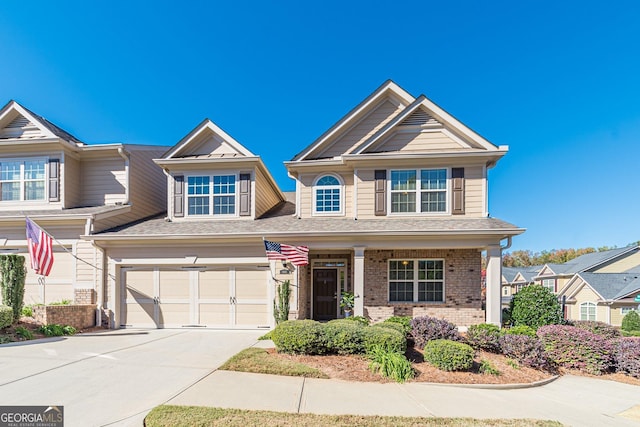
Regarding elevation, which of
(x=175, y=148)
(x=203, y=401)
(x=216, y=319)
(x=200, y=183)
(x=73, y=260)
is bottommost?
(x=216, y=319)

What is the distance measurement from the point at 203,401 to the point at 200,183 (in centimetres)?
977

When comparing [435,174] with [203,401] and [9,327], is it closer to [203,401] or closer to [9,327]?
[203,401]

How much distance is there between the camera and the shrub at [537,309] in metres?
10.6

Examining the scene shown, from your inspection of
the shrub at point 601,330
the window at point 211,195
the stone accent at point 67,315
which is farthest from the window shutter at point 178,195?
the shrub at point 601,330

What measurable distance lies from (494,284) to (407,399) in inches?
265

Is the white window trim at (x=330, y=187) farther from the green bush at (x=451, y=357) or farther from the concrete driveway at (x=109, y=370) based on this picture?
the green bush at (x=451, y=357)

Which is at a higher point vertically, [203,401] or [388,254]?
[388,254]

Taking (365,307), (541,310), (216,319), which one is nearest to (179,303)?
(216,319)

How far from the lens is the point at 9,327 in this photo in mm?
9664

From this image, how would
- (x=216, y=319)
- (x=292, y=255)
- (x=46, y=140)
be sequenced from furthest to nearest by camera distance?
1. (x=46, y=140)
2. (x=216, y=319)
3. (x=292, y=255)

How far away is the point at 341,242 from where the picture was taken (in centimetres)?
1138

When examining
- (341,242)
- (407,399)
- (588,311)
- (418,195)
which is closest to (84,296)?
(341,242)

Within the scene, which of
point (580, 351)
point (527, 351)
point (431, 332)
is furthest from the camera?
point (580, 351)

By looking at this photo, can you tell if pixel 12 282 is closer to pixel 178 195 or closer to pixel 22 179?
pixel 22 179
